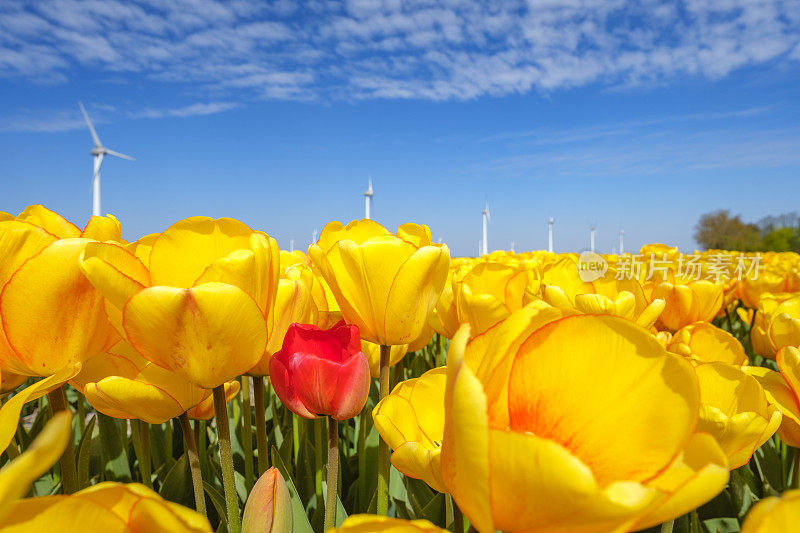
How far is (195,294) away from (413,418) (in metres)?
0.32

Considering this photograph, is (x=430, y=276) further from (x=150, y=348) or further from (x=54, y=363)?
(x=54, y=363)

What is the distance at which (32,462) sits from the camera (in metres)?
0.34

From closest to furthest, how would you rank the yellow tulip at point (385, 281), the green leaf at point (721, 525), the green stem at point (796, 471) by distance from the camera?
the yellow tulip at point (385, 281), the green stem at point (796, 471), the green leaf at point (721, 525)

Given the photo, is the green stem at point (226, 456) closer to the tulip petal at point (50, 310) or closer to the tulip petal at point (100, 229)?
the tulip petal at point (50, 310)

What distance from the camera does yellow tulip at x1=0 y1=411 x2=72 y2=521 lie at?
1.10 ft

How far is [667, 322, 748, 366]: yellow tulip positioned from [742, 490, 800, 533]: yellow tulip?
1.19 metres

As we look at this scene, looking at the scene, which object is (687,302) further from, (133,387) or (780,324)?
(133,387)

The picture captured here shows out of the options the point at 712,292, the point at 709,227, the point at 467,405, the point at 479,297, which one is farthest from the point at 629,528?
the point at 709,227

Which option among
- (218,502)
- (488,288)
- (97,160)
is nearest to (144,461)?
(218,502)

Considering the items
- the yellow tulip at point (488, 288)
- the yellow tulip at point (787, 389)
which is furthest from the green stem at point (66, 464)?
the yellow tulip at point (787, 389)

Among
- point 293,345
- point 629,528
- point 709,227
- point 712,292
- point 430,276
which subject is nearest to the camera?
point 629,528

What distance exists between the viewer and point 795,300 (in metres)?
1.45

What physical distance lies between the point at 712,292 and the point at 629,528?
2155 mm

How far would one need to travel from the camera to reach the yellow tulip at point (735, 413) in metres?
0.76
